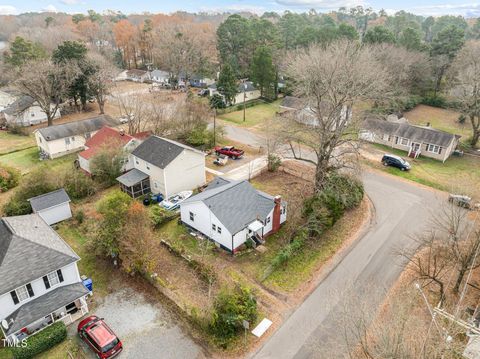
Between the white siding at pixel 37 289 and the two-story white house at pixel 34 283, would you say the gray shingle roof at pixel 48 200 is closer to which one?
the two-story white house at pixel 34 283

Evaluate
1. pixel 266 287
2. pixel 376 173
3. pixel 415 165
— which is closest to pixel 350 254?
pixel 266 287

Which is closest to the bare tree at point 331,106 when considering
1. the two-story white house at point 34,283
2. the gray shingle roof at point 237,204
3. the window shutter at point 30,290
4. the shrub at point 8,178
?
the gray shingle roof at point 237,204

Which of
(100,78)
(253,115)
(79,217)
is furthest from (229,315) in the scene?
(100,78)

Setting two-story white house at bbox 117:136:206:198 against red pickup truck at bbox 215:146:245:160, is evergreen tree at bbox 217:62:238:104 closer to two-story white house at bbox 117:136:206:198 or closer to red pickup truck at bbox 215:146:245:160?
red pickup truck at bbox 215:146:245:160

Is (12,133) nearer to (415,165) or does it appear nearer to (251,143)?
(251,143)

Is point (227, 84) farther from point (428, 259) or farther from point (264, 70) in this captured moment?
point (428, 259)

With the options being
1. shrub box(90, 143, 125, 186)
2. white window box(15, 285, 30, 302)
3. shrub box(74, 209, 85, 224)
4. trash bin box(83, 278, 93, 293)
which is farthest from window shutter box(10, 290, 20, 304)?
shrub box(90, 143, 125, 186)
